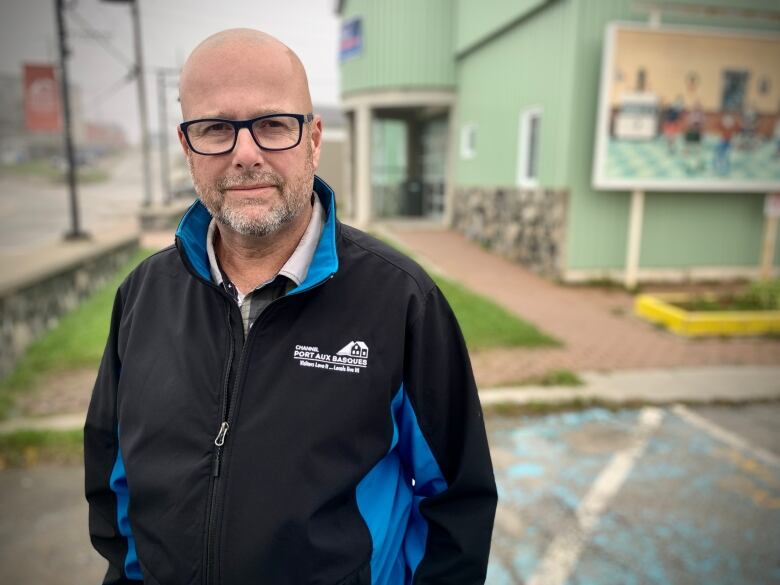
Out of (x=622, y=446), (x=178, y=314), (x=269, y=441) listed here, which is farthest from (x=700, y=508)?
(x=178, y=314)

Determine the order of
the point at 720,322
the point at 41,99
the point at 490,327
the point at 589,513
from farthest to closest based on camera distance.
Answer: the point at 41,99
the point at 720,322
the point at 490,327
the point at 589,513

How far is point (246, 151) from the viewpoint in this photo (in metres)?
1.58

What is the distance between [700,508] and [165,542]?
3439mm

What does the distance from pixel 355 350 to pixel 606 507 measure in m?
2.86

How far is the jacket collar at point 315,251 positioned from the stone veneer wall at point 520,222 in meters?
9.15

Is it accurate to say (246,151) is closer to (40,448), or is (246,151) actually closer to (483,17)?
(40,448)

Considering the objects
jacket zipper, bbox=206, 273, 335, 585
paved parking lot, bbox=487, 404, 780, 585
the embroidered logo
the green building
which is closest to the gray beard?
jacket zipper, bbox=206, 273, 335, 585

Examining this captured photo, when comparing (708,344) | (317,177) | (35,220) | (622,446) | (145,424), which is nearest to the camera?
(145,424)

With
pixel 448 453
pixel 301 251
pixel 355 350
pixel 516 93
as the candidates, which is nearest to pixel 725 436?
pixel 448 453

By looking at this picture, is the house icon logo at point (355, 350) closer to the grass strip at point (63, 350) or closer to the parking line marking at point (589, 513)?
the parking line marking at point (589, 513)

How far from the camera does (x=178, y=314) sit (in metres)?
1.70

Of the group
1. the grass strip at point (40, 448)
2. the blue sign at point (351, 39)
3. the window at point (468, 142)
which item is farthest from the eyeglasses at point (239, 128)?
the blue sign at point (351, 39)

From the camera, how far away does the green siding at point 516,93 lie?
1023 cm

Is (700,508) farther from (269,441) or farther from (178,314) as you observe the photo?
(178,314)
